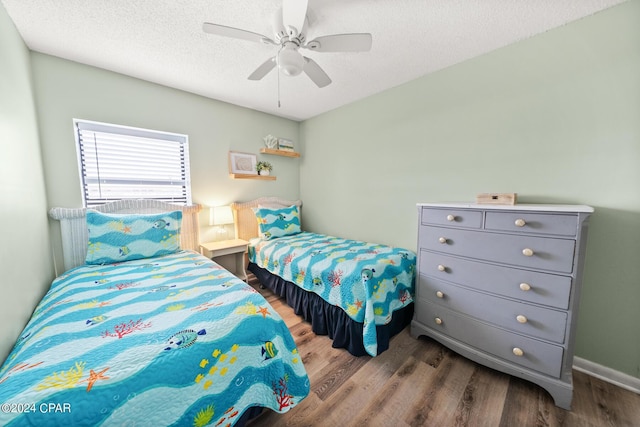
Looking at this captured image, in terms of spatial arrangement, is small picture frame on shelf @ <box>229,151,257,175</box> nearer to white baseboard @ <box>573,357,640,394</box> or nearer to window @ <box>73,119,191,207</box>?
window @ <box>73,119,191,207</box>

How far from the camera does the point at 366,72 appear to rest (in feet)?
6.88

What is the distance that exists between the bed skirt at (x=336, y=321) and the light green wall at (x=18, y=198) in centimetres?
168

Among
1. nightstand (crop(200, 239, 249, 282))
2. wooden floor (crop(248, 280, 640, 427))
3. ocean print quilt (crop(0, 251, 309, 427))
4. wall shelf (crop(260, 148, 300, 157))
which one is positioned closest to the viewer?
ocean print quilt (crop(0, 251, 309, 427))

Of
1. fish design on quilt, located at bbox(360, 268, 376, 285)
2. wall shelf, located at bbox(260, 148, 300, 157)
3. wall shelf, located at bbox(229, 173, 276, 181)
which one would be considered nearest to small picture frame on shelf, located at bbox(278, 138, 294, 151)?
wall shelf, located at bbox(260, 148, 300, 157)

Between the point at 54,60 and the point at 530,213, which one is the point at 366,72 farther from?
the point at 54,60

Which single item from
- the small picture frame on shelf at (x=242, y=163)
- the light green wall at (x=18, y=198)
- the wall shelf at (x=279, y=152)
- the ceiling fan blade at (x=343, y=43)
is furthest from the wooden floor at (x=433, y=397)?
the wall shelf at (x=279, y=152)

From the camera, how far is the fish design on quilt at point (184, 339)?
86 cm

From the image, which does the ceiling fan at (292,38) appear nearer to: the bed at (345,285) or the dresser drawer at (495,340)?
the bed at (345,285)

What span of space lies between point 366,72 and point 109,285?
2662mm

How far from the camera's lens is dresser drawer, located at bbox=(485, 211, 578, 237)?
3.93 ft

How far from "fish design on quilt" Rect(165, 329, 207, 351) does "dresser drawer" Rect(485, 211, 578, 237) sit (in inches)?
69.3

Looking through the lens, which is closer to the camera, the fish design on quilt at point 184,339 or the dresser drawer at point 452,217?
the fish design on quilt at point 184,339

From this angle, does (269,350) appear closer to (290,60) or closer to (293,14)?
(290,60)

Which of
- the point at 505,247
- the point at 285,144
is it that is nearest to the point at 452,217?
the point at 505,247
